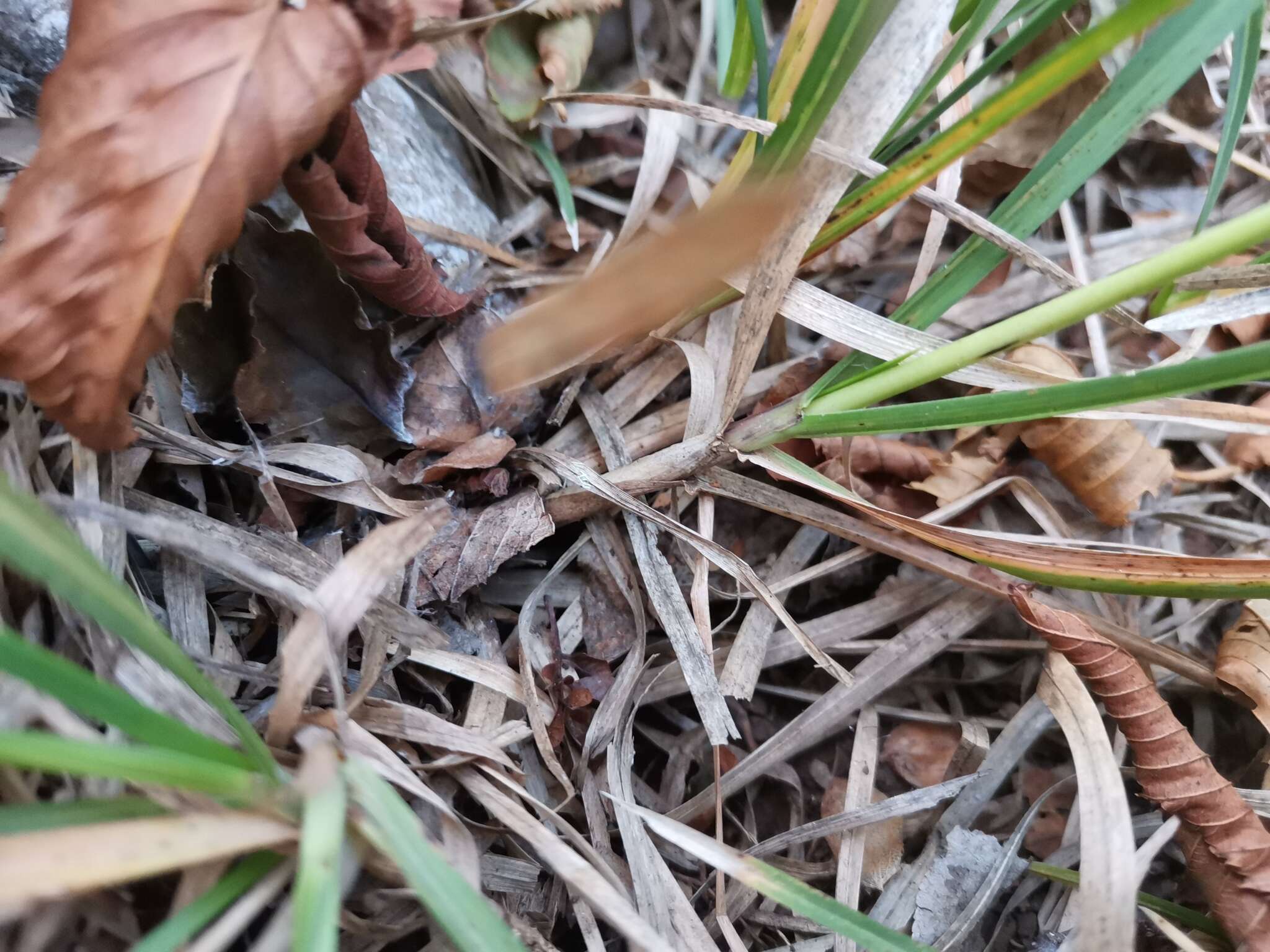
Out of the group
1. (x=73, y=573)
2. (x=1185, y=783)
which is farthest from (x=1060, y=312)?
(x=73, y=573)

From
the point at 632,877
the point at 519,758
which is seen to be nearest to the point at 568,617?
the point at 519,758

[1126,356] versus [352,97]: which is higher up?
[352,97]

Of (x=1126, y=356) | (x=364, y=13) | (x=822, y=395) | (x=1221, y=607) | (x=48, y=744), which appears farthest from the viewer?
(x=1126, y=356)

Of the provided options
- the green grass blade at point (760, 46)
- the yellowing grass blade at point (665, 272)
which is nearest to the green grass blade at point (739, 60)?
the green grass blade at point (760, 46)

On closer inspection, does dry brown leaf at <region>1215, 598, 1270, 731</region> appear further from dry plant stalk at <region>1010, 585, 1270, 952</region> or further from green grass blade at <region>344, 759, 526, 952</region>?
green grass blade at <region>344, 759, 526, 952</region>

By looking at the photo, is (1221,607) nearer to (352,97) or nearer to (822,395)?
(822,395)

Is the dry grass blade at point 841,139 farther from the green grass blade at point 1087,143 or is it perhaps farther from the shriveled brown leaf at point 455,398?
the shriveled brown leaf at point 455,398
